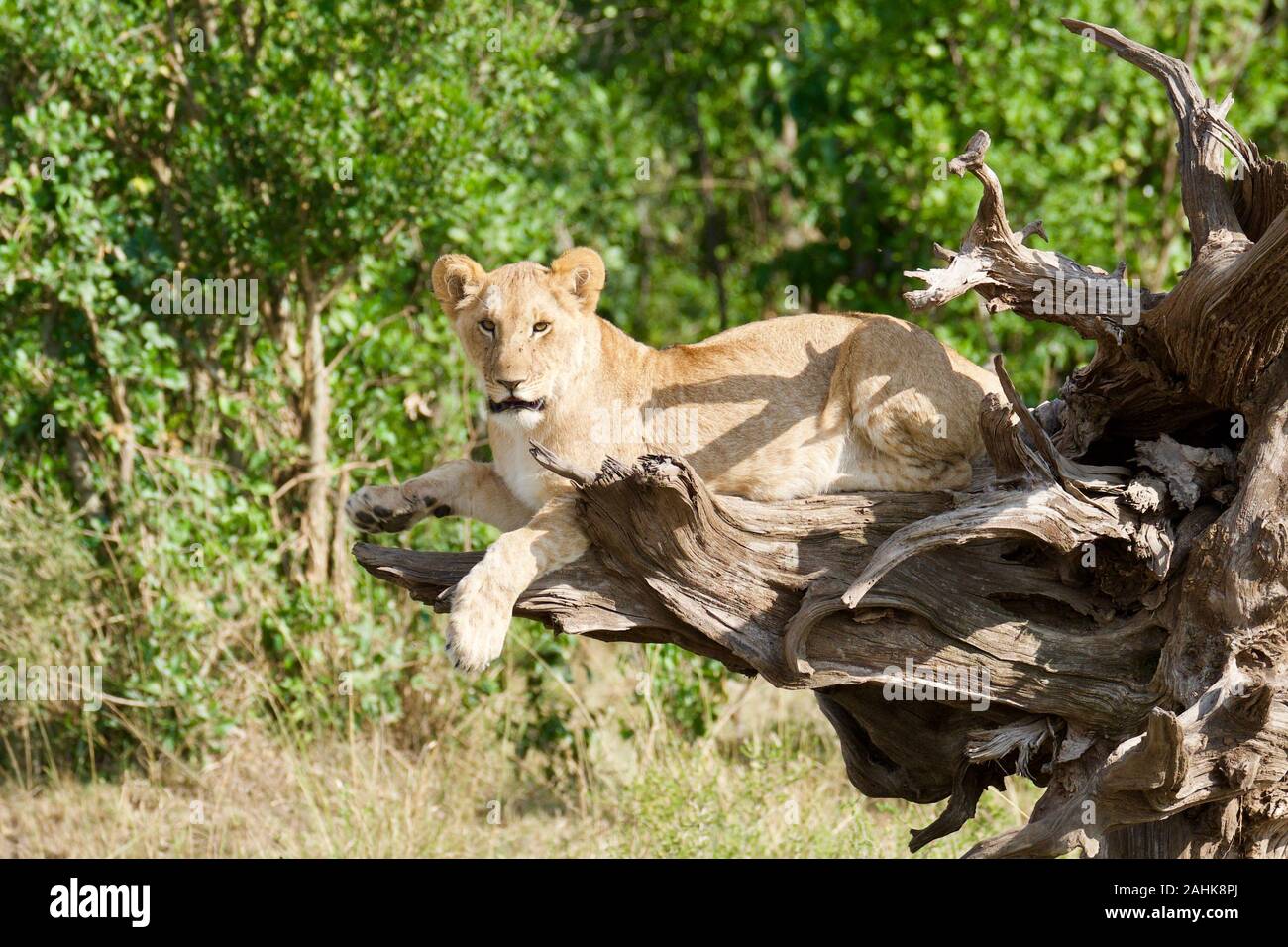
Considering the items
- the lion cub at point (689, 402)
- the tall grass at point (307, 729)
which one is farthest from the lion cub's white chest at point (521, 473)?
the tall grass at point (307, 729)

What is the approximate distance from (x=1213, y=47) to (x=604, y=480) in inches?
334

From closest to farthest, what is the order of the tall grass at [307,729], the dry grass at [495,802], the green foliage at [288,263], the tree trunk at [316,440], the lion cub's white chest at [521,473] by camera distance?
the lion cub's white chest at [521,473] < the dry grass at [495,802] < the tall grass at [307,729] < the green foliage at [288,263] < the tree trunk at [316,440]

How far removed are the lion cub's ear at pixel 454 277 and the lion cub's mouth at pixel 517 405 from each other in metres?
0.50

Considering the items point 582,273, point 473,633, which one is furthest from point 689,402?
point 473,633

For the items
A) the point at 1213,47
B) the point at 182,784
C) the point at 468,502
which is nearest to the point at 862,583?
the point at 468,502

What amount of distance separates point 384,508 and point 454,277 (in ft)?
3.23

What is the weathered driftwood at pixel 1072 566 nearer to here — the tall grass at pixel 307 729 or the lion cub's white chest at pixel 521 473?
the lion cub's white chest at pixel 521 473

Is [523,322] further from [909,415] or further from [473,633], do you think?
[909,415]

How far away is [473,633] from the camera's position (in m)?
5.10

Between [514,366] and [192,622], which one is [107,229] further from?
[514,366]

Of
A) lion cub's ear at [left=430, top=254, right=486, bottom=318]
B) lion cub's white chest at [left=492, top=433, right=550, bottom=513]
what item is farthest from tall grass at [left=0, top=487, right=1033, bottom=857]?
lion cub's ear at [left=430, top=254, right=486, bottom=318]

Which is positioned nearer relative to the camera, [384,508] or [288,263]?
[384,508]

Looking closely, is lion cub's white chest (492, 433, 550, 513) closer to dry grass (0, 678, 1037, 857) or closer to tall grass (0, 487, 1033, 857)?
dry grass (0, 678, 1037, 857)

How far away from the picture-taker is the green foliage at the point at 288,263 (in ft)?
29.0
